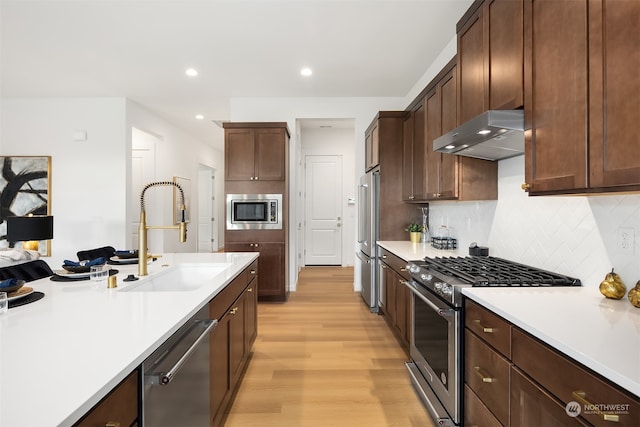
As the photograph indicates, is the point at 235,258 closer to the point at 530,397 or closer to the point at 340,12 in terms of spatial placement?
the point at 530,397

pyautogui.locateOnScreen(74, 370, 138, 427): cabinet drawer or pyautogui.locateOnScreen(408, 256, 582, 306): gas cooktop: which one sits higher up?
pyautogui.locateOnScreen(408, 256, 582, 306): gas cooktop

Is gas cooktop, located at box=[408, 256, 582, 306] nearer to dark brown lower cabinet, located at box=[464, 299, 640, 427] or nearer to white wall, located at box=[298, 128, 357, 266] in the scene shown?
dark brown lower cabinet, located at box=[464, 299, 640, 427]

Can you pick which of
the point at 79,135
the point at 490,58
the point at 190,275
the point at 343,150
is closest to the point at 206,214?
the point at 79,135

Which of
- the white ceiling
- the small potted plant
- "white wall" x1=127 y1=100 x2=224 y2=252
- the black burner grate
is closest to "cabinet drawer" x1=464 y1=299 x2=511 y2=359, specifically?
the black burner grate

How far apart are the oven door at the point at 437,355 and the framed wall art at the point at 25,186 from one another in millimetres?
5404

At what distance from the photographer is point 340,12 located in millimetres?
2637

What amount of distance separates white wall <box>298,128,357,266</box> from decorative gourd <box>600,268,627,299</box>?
524cm

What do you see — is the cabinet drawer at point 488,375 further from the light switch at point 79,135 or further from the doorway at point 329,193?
the light switch at point 79,135

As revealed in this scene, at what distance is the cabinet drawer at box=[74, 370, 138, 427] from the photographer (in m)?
0.69

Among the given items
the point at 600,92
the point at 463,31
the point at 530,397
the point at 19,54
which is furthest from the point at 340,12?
the point at 19,54

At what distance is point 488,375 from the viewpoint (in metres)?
1.36

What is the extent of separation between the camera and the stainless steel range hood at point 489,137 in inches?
60.2

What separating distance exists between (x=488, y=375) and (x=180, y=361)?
4.18ft

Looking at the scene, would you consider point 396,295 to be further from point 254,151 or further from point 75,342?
point 254,151
